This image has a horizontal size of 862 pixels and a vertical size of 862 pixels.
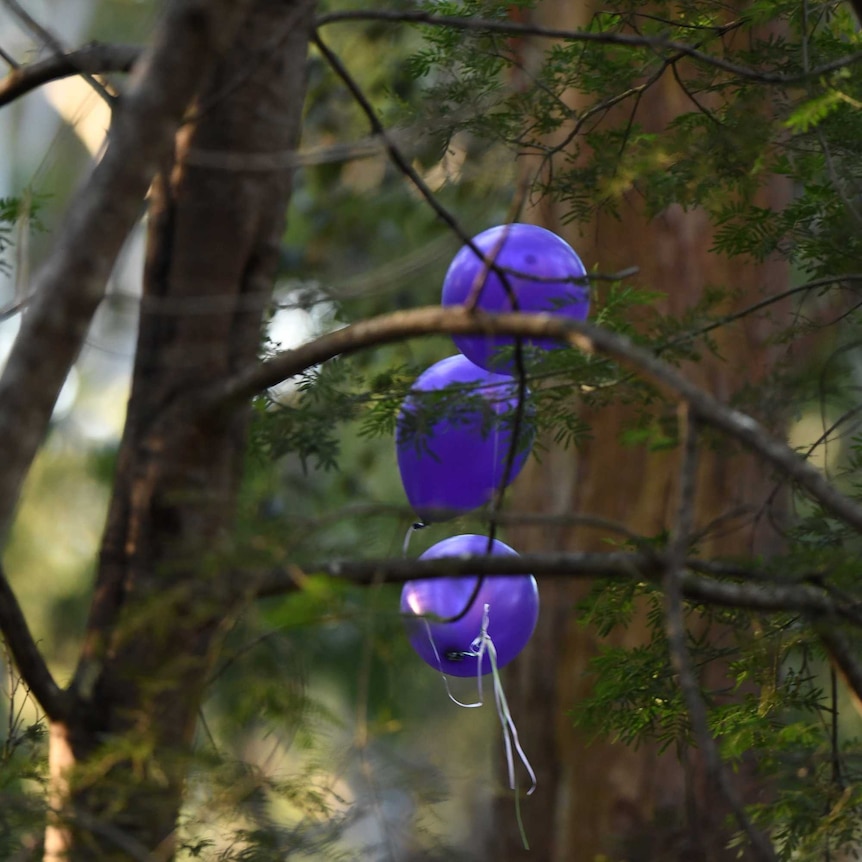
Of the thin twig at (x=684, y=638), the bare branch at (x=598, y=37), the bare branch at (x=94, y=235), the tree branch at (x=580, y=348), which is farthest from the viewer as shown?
the bare branch at (x=598, y=37)

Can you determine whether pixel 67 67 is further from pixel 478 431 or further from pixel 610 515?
pixel 610 515

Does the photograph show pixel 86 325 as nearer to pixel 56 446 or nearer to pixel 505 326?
pixel 505 326

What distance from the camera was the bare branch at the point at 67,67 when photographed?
2.21 meters

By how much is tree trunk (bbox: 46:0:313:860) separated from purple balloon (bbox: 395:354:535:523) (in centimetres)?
36

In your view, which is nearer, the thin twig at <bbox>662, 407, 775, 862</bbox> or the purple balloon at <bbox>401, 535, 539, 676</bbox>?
the thin twig at <bbox>662, 407, 775, 862</bbox>

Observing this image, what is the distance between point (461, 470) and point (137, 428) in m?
0.67

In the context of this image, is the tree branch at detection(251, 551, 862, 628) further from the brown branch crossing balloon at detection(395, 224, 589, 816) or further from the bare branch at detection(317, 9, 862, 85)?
the bare branch at detection(317, 9, 862, 85)

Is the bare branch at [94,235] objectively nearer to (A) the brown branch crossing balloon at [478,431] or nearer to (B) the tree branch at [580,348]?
(B) the tree branch at [580,348]

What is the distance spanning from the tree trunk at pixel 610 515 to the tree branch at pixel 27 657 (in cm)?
291

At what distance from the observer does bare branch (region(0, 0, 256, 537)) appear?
1.72m

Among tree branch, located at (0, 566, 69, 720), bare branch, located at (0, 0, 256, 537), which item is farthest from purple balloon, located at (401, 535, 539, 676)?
bare branch, located at (0, 0, 256, 537)

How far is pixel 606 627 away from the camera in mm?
2283

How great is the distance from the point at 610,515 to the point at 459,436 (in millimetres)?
2607

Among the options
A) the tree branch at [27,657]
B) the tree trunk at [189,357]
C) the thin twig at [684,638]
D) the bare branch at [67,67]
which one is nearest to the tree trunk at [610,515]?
the tree trunk at [189,357]
